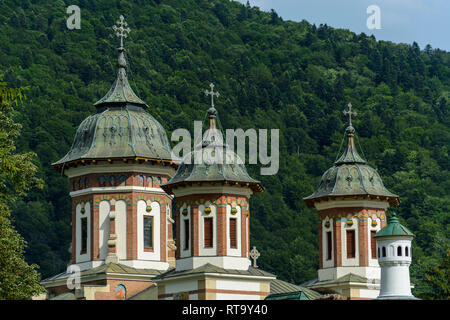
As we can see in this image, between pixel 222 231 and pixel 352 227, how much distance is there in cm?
980

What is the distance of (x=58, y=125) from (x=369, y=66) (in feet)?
181

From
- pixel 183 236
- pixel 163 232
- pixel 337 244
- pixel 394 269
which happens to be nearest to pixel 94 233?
pixel 163 232

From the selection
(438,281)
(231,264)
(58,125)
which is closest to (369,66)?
(58,125)

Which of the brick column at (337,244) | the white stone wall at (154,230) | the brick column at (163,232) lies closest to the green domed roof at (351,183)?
the brick column at (337,244)

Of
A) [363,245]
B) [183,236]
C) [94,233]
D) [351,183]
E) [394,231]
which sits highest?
[351,183]

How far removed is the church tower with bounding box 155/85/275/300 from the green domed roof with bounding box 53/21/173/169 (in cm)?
669

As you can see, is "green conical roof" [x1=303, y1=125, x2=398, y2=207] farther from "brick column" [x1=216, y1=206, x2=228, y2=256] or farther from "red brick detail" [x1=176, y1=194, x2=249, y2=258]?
"brick column" [x1=216, y1=206, x2=228, y2=256]

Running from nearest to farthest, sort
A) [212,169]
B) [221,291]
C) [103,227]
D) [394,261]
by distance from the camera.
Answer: [394,261]
[221,291]
[212,169]
[103,227]

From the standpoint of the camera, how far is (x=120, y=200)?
2373 inches

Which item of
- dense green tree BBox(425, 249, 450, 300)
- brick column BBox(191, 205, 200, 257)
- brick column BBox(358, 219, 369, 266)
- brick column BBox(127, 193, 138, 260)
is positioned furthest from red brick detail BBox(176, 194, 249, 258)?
dense green tree BBox(425, 249, 450, 300)

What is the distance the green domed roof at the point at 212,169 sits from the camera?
2115 inches

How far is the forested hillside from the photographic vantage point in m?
117

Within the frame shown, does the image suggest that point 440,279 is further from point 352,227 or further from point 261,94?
point 261,94
